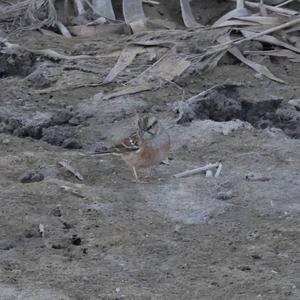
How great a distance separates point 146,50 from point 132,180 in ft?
9.93

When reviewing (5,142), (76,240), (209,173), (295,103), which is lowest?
(295,103)

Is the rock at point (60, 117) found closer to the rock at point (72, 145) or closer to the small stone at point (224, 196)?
the rock at point (72, 145)

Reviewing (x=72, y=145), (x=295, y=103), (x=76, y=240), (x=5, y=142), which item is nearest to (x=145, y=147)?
(x=72, y=145)

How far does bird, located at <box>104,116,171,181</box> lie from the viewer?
7.86m

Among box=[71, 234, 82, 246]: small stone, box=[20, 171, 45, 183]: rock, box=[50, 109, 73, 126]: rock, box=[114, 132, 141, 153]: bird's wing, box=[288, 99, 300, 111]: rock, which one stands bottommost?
box=[288, 99, 300, 111]: rock

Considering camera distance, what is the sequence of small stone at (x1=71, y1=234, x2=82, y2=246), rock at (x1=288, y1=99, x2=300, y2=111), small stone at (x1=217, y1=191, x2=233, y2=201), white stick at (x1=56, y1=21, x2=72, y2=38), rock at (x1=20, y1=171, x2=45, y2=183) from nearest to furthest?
small stone at (x1=71, y1=234, x2=82, y2=246)
small stone at (x1=217, y1=191, x2=233, y2=201)
rock at (x1=20, y1=171, x2=45, y2=183)
rock at (x1=288, y1=99, x2=300, y2=111)
white stick at (x1=56, y1=21, x2=72, y2=38)

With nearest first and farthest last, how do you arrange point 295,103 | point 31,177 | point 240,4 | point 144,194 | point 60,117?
point 144,194 → point 31,177 → point 60,117 → point 295,103 → point 240,4

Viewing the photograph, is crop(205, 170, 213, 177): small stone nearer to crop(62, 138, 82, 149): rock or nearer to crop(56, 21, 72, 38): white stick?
crop(62, 138, 82, 149): rock

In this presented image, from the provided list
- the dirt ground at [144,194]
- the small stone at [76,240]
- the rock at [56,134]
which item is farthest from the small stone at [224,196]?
the rock at [56,134]

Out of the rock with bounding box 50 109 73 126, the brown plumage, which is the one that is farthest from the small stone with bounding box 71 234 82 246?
the rock with bounding box 50 109 73 126

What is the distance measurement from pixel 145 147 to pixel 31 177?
941 millimetres

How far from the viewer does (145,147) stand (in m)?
7.90

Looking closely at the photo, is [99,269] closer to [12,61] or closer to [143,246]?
[143,246]

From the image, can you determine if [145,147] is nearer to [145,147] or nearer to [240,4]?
[145,147]
